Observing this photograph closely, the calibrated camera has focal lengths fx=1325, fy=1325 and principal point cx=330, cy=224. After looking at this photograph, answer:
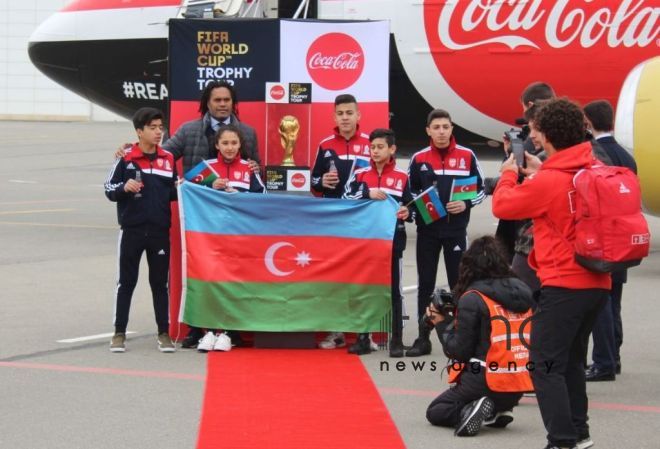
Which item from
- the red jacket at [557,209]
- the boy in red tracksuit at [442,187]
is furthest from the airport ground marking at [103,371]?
the red jacket at [557,209]

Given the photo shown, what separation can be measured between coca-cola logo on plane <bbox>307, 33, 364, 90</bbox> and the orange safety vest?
3694 millimetres

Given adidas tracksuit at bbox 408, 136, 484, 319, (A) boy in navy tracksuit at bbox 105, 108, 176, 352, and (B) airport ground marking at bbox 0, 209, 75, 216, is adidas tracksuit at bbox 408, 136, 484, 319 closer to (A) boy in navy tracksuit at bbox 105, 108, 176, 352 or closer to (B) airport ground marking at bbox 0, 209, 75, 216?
(A) boy in navy tracksuit at bbox 105, 108, 176, 352

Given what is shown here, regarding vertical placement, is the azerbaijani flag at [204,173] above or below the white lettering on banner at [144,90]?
below

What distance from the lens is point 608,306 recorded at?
27.5ft

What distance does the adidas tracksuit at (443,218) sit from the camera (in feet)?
30.9

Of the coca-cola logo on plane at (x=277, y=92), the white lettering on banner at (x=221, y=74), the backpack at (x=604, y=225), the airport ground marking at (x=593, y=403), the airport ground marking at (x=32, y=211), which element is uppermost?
the white lettering on banner at (x=221, y=74)

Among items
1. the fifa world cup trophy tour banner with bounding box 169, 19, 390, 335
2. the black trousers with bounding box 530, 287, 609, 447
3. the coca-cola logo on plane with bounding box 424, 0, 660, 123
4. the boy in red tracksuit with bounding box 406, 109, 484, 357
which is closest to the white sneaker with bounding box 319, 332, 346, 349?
the boy in red tracksuit with bounding box 406, 109, 484, 357

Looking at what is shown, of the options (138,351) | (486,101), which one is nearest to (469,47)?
(486,101)

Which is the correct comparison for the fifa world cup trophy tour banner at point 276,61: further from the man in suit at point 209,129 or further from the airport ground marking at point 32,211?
the airport ground marking at point 32,211

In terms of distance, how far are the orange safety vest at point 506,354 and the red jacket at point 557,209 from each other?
32.5 inches

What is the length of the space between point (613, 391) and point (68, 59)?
1047 centimetres

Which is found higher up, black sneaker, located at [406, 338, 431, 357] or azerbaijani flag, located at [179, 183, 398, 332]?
azerbaijani flag, located at [179, 183, 398, 332]

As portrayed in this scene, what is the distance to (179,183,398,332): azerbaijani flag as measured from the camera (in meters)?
9.48

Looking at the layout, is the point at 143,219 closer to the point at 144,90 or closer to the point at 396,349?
the point at 396,349
